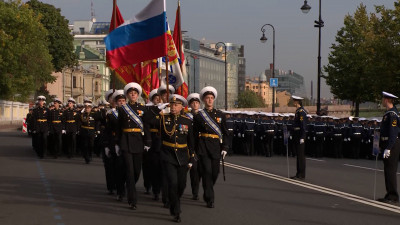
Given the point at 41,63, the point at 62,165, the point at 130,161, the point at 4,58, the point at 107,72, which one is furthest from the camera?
the point at 107,72

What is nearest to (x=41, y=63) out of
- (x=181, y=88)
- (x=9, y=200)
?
(x=181, y=88)

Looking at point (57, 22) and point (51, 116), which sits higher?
point (57, 22)

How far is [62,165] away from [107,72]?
421 ft

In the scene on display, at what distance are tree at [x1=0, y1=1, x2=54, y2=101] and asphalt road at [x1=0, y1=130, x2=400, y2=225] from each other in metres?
44.6

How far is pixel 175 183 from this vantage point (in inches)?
408

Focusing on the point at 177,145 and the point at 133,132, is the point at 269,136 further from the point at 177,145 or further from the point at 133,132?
the point at 177,145

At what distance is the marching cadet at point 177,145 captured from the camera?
34.6 ft

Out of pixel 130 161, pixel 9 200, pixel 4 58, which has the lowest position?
pixel 9 200

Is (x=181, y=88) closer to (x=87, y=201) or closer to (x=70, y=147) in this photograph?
(x=87, y=201)

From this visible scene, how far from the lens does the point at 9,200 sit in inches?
499

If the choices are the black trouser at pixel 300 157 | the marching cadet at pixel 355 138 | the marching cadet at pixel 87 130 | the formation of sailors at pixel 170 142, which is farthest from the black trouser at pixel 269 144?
the black trouser at pixel 300 157

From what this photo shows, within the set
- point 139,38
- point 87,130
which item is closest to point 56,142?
point 87,130

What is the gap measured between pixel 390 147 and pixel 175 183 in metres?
4.37

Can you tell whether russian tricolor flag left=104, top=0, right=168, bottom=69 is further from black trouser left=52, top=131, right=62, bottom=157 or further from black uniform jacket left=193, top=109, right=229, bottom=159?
Result: black trouser left=52, top=131, right=62, bottom=157
